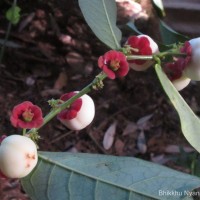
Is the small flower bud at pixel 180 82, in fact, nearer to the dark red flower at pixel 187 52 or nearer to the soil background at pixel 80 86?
the dark red flower at pixel 187 52

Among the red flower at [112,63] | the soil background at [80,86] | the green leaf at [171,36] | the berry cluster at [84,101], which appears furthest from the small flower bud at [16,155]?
the soil background at [80,86]

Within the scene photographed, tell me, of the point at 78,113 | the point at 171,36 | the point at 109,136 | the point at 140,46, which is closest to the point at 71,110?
the point at 78,113

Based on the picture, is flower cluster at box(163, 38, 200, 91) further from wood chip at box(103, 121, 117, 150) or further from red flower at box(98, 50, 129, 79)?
wood chip at box(103, 121, 117, 150)

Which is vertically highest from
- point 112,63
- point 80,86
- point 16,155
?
point 80,86

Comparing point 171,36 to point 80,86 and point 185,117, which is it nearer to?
point 185,117

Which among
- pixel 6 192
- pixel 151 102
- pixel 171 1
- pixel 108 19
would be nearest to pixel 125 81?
pixel 151 102

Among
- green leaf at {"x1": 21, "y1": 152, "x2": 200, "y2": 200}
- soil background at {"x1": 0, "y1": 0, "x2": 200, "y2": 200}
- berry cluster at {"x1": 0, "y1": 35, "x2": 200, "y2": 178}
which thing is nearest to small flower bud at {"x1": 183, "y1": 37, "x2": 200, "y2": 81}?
berry cluster at {"x1": 0, "y1": 35, "x2": 200, "y2": 178}
